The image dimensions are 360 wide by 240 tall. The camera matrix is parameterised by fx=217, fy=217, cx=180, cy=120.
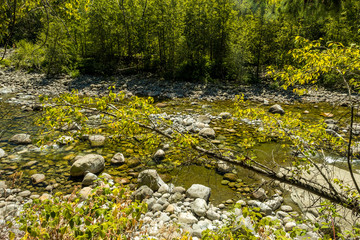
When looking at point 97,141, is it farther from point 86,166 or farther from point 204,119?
point 204,119

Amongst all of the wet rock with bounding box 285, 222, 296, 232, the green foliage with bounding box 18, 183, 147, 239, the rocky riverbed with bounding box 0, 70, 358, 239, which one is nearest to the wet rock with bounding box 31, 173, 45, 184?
the rocky riverbed with bounding box 0, 70, 358, 239

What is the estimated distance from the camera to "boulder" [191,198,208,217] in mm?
3994

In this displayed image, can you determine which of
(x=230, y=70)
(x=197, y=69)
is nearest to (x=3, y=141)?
(x=197, y=69)

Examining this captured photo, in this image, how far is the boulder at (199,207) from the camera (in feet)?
13.1

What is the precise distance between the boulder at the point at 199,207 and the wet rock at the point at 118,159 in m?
2.64

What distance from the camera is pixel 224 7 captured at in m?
17.2

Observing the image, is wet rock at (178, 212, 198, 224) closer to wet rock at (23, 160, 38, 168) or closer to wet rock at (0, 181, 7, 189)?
wet rock at (0, 181, 7, 189)

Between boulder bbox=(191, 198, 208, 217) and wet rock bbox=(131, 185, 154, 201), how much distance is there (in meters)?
0.90

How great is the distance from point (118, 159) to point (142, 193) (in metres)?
1.97

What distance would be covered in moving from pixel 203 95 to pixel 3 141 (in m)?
10.9

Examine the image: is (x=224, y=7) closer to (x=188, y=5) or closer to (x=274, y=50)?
(x=188, y=5)

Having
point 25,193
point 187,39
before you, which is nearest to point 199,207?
point 25,193

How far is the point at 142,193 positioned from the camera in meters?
4.33

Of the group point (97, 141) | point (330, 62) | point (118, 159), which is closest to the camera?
point (330, 62)
